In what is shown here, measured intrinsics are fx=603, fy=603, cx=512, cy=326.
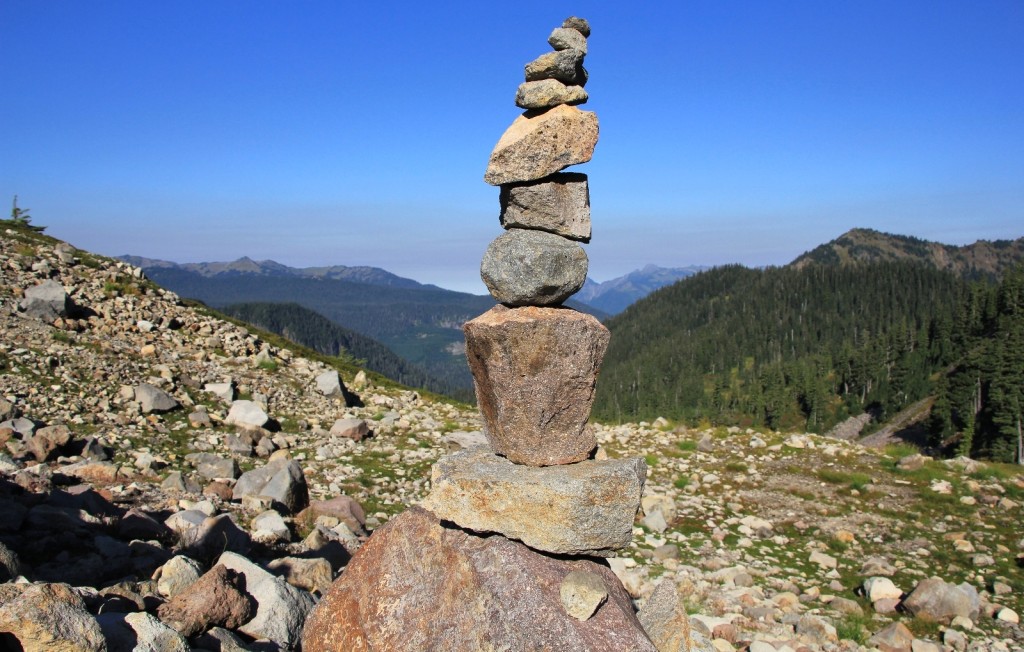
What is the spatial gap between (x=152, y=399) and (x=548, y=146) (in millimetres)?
16741

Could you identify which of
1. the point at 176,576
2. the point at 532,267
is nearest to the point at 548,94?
the point at 532,267

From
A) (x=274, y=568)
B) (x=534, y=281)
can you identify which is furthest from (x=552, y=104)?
(x=274, y=568)

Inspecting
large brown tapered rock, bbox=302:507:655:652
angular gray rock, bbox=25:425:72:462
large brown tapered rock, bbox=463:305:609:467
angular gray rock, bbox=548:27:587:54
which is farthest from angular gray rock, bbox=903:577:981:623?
angular gray rock, bbox=25:425:72:462

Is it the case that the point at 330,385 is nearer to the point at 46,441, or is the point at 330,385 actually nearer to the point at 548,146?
the point at 46,441

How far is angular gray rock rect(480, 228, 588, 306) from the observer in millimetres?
8602

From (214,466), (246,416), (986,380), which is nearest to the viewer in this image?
(214,466)

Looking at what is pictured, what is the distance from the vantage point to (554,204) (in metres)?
8.93

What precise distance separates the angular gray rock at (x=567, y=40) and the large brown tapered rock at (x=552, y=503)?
6.09 metres

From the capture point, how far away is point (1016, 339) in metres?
90.6

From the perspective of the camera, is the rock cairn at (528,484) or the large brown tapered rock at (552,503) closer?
the rock cairn at (528,484)

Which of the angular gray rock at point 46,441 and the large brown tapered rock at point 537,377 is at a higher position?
the large brown tapered rock at point 537,377

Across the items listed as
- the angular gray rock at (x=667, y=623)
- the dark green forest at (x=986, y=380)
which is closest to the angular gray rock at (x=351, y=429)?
the angular gray rock at (x=667, y=623)

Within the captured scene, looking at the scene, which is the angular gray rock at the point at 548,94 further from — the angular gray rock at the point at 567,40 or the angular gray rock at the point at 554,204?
the angular gray rock at the point at 554,204

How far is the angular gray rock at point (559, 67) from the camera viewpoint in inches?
352
